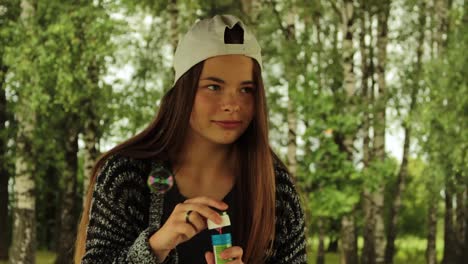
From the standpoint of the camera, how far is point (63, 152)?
15312mm

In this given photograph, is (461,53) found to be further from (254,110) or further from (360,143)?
(254,110)

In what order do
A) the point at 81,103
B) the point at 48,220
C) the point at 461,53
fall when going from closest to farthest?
the point at 81,103
the point at 461,53
the point at 48,220

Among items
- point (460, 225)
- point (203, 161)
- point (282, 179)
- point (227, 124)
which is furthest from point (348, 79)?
point (227, 124)

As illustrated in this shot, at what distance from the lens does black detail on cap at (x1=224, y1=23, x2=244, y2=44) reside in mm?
2390

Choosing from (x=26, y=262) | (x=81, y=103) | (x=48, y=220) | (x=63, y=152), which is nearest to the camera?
(x=26, y=262)

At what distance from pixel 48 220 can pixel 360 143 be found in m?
9.41

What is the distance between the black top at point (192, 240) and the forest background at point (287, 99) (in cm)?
805

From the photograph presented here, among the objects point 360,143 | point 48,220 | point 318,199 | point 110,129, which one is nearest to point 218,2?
point 110,129

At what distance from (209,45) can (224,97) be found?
0.18m

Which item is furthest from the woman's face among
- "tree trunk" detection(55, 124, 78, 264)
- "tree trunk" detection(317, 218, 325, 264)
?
"tree trunk" detection(317, 218, 325, 264)

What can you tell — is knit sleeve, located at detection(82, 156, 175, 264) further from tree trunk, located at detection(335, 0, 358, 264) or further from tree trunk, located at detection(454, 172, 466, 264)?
tree trunk, located at detection(454, 172, 466, 264)

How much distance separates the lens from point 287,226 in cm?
254

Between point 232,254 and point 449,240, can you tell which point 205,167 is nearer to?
point 232,254

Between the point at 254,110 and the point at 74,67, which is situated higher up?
the point at 74,67
